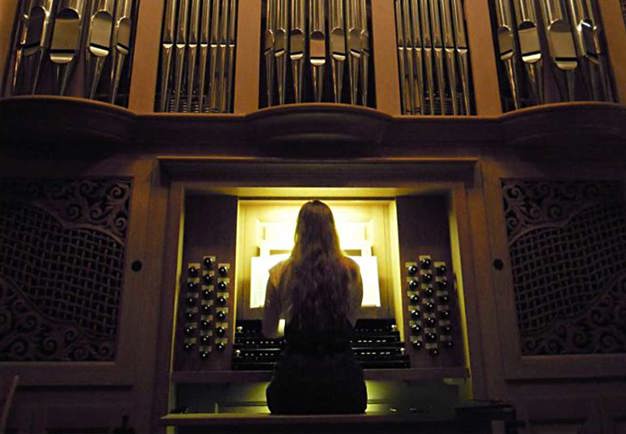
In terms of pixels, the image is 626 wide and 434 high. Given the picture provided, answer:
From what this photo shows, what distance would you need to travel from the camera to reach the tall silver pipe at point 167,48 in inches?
154

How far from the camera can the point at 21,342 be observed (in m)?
3.36

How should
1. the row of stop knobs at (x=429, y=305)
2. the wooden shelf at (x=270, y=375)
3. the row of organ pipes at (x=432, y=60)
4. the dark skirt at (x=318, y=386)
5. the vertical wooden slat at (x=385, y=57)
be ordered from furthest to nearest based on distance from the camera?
the row of organ pipes at (x=432, y=60) → the vertical wooden slat at (x=385, y=57) → the row of stop knobs at (x=429, y=305) → the wooden shelf at (x=270, y=375) → the dark skirt at (x=318, y=386)

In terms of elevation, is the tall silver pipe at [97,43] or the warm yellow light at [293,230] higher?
the tall silver pipe at [97,43]

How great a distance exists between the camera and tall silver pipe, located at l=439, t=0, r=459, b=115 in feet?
13.0

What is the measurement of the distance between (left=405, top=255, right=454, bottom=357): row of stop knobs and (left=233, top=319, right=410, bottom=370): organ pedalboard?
0.16m

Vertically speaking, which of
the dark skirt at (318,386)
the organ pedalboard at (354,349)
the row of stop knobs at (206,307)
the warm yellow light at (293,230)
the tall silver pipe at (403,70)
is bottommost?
the dark skirt at (318,386)

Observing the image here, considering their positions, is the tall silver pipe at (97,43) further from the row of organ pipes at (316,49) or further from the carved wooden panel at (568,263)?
the carved wooden panel at (568,263)

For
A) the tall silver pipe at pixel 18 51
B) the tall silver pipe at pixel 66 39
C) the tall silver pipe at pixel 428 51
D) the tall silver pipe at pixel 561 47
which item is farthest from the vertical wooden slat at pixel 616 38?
the tall silver pipe at pixel 18 51

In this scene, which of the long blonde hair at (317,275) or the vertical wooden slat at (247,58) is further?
the vertical wooden slat at (247,58)

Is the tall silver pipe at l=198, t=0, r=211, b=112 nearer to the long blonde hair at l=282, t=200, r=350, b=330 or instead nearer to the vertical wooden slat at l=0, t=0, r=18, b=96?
the vertical wooden slat at l=0, t=0, r=18, b=96

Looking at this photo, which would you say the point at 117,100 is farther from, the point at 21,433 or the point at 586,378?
the point at 586,378

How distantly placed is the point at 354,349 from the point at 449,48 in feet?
7.64

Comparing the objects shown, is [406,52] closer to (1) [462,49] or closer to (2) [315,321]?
(1) [462,49]

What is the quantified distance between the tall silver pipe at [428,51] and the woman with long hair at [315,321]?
149 cm
